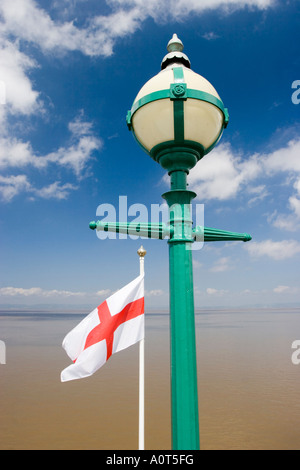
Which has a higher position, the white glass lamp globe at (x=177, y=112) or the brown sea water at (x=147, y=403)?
the white glass lamp globe at (x=177, y=112)

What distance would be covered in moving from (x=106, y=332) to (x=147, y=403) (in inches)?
268

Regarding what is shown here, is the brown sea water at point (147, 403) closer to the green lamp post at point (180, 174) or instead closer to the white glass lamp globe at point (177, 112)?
the green lamp post at point (180, 174)

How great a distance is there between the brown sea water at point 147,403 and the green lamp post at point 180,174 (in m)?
4.87

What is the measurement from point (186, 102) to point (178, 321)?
1416 millimetres

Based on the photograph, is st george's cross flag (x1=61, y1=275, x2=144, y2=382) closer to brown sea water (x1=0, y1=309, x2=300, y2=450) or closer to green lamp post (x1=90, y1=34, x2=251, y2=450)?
green lamp post (x1=90, y1=34, x2=251, y2=450)

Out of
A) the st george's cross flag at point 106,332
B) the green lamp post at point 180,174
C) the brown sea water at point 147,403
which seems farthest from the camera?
the brown sea water at point 147,403

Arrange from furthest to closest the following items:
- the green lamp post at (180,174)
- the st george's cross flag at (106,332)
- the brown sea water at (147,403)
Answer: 1. the brown sea water at (147,403)
2. the st george's cross flag at (106,332)
3. the green lamp post at (180,174)

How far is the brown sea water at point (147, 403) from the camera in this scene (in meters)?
6.54

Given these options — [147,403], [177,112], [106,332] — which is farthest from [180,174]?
[147,403]

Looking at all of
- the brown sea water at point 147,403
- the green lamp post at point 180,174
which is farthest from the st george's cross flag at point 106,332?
the brown sea water at point 147,403

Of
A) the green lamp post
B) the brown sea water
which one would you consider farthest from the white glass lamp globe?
the brown sea water

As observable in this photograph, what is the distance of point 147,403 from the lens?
27.9ft

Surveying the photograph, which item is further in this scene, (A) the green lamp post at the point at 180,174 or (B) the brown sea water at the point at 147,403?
(B) the brown sea water at the point at 147,403
